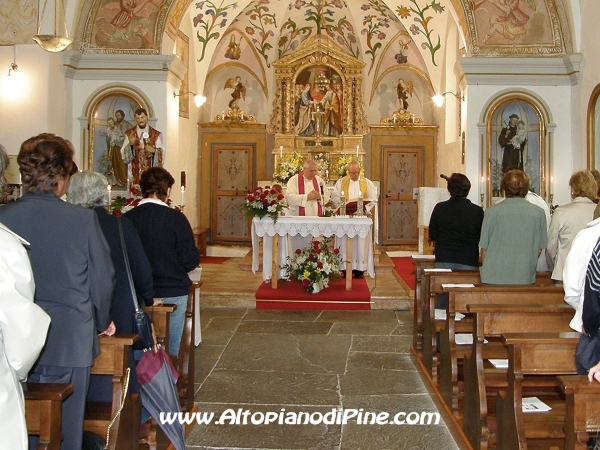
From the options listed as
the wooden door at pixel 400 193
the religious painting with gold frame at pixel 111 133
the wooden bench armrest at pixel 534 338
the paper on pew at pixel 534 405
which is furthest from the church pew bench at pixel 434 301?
the wooden door at pixel 400 193

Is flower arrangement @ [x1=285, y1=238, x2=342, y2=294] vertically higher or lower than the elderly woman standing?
lower

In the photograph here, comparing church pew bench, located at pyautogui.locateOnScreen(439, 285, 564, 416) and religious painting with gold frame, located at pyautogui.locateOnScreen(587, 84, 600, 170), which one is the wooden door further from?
church pew bench, located at pyautogui.locateOnScreen(439, 285, 564, 416)

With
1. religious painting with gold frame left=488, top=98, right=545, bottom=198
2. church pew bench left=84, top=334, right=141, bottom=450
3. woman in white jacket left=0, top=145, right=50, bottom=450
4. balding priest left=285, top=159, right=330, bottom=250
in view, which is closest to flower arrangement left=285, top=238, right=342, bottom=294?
balding priest left=285, top=159, right=330, bottom=250

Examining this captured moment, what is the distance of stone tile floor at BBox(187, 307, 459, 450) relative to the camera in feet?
14.7

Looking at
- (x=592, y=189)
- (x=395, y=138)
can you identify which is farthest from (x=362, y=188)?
(x=592, y=189)

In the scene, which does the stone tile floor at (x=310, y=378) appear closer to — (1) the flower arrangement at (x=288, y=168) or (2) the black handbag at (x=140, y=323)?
(2) the black handbag at (x=140, y=323)

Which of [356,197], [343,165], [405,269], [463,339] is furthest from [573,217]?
[343,165]

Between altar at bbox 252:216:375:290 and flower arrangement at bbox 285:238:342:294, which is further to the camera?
altar at bbox 252:216:375:290

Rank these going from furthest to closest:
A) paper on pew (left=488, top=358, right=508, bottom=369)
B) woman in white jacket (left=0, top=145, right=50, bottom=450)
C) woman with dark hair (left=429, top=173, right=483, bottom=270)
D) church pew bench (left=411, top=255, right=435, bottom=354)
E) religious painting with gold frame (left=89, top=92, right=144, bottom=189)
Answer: religious painting with gold frame (left=89, top=92, right=144, bottom=189)
church pew bench (left=411, top=255, right=435, bottom=354)
woman with dark hair (left=429, top=173, right=483, bottom=270)
paper on pew (left=488, top=358, right=508, bottom=369)
woman in white jacket (left=0, top=145, right=50, bottom=450)

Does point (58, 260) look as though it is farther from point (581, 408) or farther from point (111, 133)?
point (111, 133)

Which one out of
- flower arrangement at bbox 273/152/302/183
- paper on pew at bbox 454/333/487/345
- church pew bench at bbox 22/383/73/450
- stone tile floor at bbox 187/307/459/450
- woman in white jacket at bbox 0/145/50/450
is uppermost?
flower arrangement at bbox 273/152/302/183

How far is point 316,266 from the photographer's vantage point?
9.22m

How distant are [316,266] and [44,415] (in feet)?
22.1

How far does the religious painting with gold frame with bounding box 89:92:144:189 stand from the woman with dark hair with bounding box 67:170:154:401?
707cm
